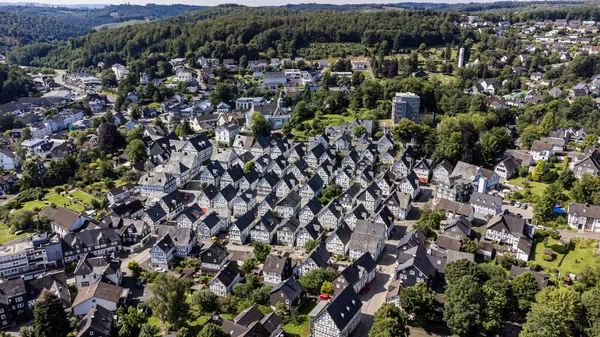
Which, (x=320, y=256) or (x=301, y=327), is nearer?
(x=301, y=327)

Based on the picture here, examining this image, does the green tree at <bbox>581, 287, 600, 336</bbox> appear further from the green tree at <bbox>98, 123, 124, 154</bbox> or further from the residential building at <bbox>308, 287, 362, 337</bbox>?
the green tree at <bbox>98, 123, 124, 154</bbox>

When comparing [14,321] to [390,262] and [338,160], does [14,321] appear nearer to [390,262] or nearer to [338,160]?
[390,262]

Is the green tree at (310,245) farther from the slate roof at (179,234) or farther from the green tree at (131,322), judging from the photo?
the green tree at (131,322)

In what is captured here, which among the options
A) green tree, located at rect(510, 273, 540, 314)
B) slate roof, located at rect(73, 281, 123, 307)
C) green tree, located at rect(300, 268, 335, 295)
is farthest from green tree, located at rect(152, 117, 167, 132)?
green tree, located at rect(510, 273, 540, 314)

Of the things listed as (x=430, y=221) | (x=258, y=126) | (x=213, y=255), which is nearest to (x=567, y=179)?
(x=430, y=221)

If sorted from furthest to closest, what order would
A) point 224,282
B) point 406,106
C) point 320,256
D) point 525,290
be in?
point 406,106, point 320,256, point 224,282, point 525,290

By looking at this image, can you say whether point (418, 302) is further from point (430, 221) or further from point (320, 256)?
point (430, 221)
